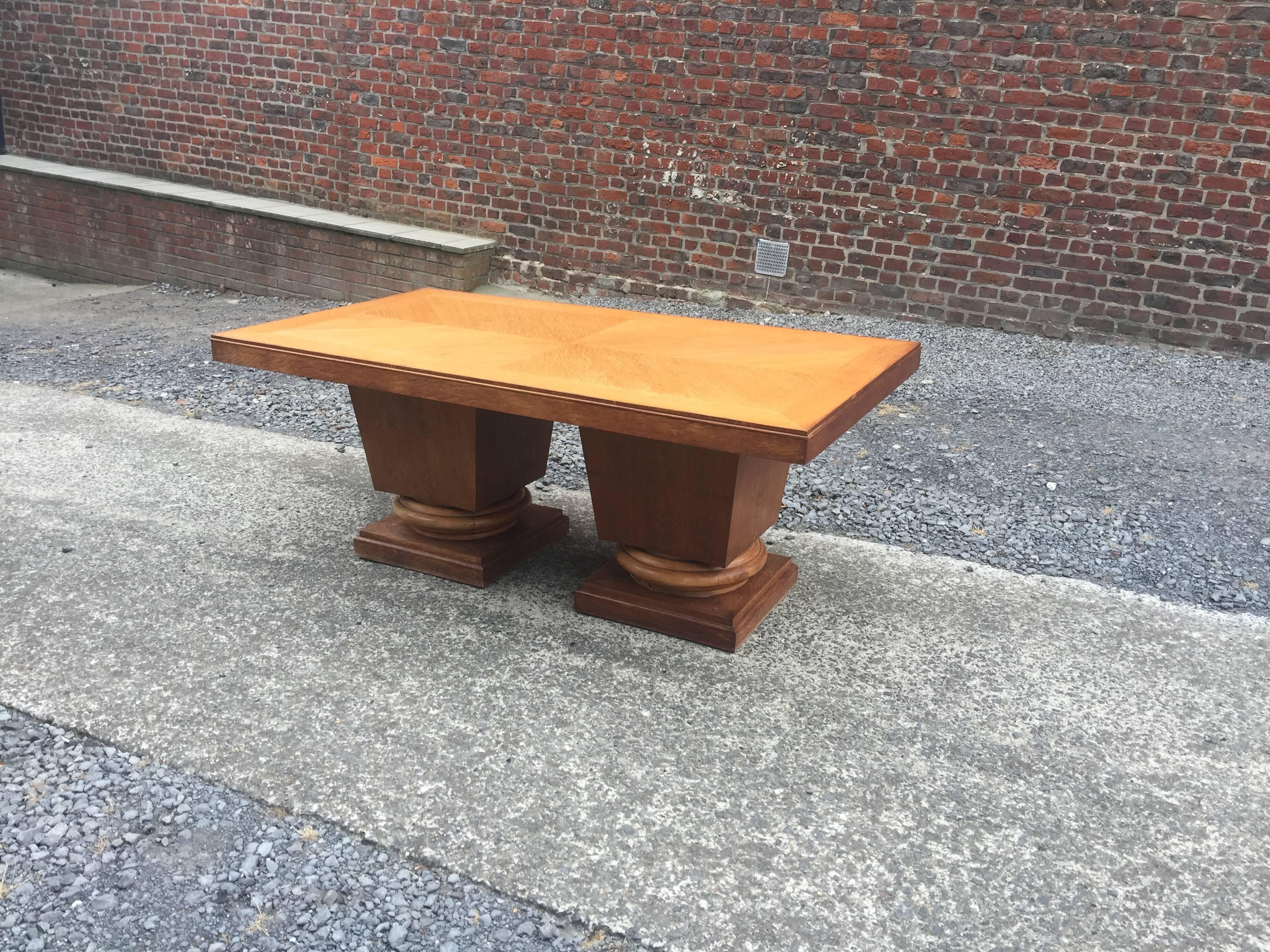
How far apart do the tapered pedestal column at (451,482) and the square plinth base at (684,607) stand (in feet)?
1.07

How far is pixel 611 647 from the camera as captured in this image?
8.30 ft

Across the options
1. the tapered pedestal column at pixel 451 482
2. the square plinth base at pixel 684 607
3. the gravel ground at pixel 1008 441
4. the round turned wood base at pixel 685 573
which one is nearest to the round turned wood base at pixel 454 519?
the tapered pedestal column at pixel 451 482

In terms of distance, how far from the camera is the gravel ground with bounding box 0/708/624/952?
1.61 meters

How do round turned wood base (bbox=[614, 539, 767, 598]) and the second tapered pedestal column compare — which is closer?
the second tapered pedestal column

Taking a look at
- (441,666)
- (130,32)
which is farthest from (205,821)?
(130,32)

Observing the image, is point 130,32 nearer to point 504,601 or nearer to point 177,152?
point 177,152

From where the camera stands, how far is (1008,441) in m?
4.05

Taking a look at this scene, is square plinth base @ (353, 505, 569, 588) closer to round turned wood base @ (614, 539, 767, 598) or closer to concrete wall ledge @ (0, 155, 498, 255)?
round turned wood base @ (614, 539, 767, 598)

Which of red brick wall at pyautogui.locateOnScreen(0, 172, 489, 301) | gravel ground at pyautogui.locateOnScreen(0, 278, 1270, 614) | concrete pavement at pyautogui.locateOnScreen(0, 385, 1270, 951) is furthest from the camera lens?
red brick wall at pyautogui.locateOnScreen(0, 172, 489, 301)

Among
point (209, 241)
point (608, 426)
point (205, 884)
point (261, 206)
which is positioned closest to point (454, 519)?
point (608, 426)

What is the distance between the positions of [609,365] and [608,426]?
0.35m

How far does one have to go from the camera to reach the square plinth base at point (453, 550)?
284 cm

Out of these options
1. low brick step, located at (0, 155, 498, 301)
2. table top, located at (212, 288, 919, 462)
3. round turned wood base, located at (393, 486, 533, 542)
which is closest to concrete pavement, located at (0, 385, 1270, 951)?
round turned wood base, located at (393, 486, 533, 542)

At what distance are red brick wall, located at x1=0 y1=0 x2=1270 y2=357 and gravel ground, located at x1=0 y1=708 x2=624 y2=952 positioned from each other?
468 cm
